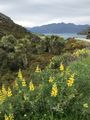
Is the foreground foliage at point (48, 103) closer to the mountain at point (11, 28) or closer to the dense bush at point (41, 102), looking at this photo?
the dense bush at point (41, 102)

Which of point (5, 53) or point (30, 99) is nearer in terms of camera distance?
point (30, 99)

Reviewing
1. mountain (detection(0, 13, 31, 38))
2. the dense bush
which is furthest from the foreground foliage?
mountain (detection(0, 13, 31, 38))

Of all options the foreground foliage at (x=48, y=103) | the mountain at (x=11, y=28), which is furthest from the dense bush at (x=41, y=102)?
the mountain at (x=11, y=28)

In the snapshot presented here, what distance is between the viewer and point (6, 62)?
28.6m

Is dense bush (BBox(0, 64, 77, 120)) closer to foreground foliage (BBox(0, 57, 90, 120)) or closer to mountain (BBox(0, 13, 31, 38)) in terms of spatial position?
foreground foliage (BBox(0, 57, 90, 120))

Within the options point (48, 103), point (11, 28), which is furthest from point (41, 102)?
point (11, 28)

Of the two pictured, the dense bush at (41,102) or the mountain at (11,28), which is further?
the mountain at (11,28)

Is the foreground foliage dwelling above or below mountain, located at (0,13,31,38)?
above

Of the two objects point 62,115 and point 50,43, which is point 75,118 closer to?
point 62,115

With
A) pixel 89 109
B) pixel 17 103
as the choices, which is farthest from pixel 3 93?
pixel 89 109

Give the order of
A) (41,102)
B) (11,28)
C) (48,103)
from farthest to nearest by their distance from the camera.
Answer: (11,28), (41,102), (48,103)

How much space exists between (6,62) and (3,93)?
1627 centimetres

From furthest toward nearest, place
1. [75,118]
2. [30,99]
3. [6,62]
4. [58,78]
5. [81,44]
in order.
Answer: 1. [81,44]
2. [6,62]
3. [58,78]
4. [30,99]
5. [75,118]

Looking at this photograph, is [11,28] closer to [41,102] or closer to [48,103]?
[41,102]
